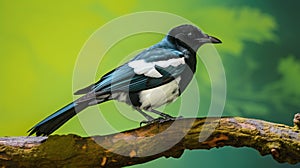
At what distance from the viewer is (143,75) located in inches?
45.8

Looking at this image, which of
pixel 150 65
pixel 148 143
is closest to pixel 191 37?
pixel 150 65

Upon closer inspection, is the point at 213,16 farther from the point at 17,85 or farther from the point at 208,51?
the point at 17,85

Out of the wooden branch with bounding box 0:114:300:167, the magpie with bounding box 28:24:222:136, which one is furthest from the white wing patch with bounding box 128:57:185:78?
the wooden branch with bounding box 0:114:300:167

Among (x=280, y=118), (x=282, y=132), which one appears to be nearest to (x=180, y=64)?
(x=282, y=132)

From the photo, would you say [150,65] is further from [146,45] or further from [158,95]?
[146,45]

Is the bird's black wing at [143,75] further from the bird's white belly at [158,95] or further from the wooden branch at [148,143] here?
the wooden branch at [148,143]

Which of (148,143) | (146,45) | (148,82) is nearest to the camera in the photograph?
(148,143)

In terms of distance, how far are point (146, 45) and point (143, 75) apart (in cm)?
30

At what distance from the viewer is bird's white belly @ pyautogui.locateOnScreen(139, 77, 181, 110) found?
45.8 inches

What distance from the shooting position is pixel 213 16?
150 cm

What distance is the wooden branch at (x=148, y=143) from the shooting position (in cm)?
101

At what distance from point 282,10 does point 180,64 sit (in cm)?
57

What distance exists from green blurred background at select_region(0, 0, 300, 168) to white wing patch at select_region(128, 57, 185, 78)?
22 cm

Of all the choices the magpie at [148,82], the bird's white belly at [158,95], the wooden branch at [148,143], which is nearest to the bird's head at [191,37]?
the magpie at [148,82]
